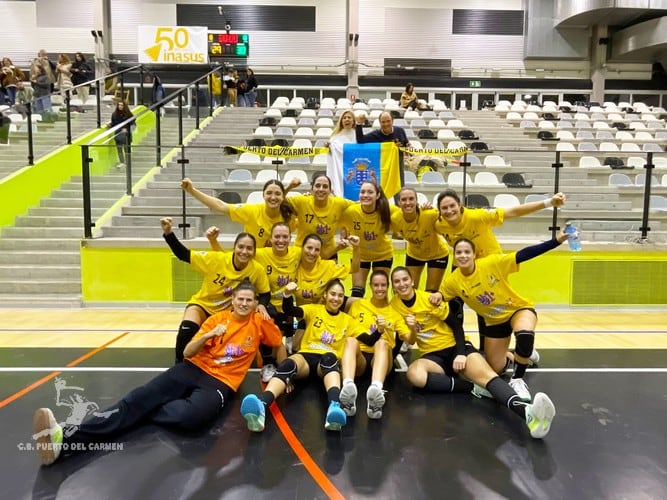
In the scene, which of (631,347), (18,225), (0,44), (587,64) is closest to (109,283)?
(18,225)

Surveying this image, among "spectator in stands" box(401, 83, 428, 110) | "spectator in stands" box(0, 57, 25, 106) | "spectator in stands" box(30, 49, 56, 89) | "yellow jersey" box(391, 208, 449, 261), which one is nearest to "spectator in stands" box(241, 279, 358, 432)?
"yellow jersey" box(391, 208, 449, 261)

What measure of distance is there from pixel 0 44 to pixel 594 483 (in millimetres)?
21330

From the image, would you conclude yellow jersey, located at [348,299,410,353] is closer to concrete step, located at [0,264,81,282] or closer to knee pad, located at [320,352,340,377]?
knee pad, located at [320,352,340,377]

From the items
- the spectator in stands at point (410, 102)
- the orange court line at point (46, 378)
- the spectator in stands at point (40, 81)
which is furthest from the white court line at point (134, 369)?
the spectator in stands at point (410, 102)

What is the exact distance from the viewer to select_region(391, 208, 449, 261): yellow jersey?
4547 millimetres

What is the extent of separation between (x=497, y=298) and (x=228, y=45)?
48.6 ft

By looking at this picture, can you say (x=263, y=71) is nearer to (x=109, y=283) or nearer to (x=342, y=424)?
(x=109, y=283)

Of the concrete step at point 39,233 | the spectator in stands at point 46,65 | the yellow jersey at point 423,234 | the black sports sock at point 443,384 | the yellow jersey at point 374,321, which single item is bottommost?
the black sports sock at point 443,384

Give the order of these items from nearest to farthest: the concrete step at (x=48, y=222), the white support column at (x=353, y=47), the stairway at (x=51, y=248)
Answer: the stairway at (x=51, y=248)
the concrete step at (x=48, y=222)
the white support column at (x=353, y=47)

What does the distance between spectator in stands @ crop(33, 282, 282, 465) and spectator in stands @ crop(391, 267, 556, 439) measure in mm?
1011

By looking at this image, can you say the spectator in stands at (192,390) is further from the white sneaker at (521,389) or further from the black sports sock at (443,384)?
the white sneaker at (521,389)

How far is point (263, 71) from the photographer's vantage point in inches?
689

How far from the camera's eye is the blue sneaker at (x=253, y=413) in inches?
122

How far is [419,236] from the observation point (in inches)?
181
